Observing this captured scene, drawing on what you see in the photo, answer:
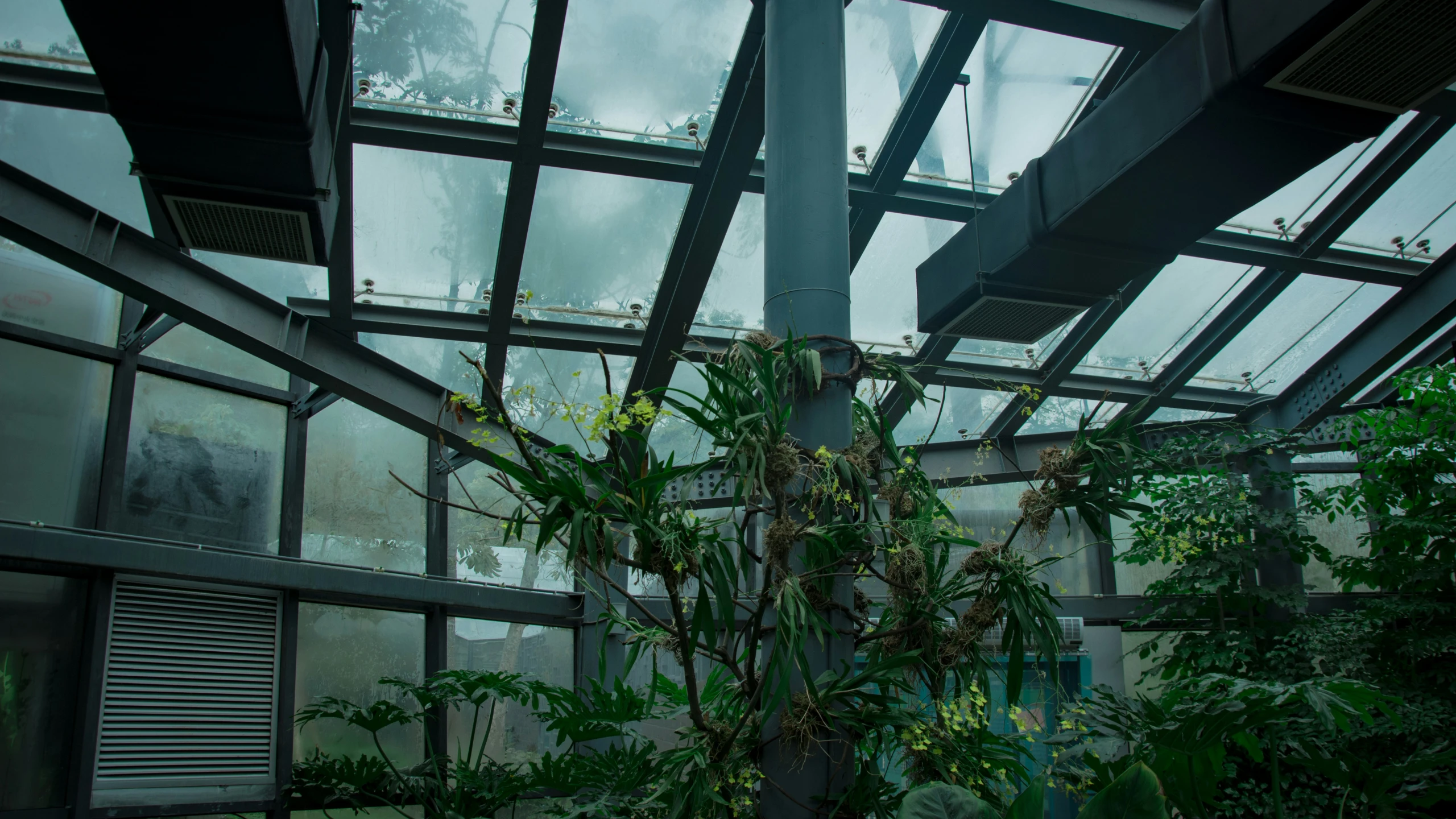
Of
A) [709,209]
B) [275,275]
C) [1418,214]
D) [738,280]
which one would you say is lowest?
[275,275]

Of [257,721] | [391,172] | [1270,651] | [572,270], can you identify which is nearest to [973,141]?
[572,270]

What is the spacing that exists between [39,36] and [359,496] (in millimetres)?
3234

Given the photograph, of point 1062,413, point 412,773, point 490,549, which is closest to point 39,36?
point 490,549

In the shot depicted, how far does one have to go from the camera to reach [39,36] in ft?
13.6

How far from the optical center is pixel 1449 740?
205 inches

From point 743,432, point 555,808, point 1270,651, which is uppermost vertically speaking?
point 743,432

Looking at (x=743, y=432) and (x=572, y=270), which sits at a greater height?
(x=572, y=270)

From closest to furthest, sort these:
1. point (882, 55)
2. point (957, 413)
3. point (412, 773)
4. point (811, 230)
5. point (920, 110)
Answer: point (811, 230)
point (882, 55)
point (920, 110)
point (412, 773)
point (957, 413)

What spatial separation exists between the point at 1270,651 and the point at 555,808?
184 inches

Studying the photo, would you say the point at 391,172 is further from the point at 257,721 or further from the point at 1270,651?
the point at 1270,651

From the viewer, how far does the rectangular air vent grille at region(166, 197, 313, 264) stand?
3.51 m

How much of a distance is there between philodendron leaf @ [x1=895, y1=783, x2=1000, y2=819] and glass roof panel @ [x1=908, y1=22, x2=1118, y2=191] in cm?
389

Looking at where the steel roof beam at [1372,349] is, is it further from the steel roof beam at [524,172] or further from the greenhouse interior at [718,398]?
the steel roof beam at [524,172]

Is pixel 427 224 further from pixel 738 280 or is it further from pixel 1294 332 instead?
pixel 1294 332
